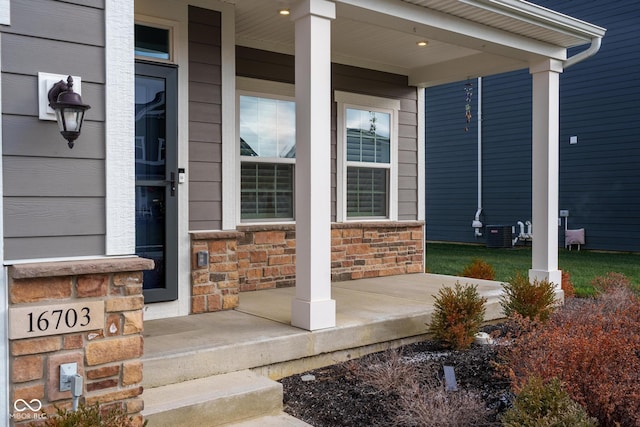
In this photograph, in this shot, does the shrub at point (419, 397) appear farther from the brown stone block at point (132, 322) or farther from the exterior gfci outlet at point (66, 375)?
the exterior gfci outlet at point (66, 375)

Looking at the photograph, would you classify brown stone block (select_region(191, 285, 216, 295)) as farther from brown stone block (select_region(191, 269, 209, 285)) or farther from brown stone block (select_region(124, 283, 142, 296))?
brown stone block (select_region(124, 283, 142, 296))

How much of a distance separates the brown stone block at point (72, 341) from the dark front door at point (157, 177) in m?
1.90

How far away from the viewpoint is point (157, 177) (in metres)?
4.59

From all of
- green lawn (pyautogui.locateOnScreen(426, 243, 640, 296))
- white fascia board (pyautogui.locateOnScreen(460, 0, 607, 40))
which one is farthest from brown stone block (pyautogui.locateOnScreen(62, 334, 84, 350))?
green lawn (pyautogui.locateOnScreen(426, 243, 640, 296))

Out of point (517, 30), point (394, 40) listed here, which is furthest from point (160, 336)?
point (517, 30)

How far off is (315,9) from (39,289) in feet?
8.55

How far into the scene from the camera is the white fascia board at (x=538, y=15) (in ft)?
16.1

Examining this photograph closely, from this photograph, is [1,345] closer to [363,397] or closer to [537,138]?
[363,397]

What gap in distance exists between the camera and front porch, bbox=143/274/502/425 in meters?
3.17

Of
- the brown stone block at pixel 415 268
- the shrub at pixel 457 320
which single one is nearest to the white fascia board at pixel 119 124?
the shrub at pixel 457 320

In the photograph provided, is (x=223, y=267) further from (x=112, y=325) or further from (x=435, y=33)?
(x=435, y=33)

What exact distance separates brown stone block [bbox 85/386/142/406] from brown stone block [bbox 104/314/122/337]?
0.27 metres

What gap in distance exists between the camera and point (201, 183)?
4840mm

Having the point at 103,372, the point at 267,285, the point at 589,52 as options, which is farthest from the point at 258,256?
the point at 589,52
